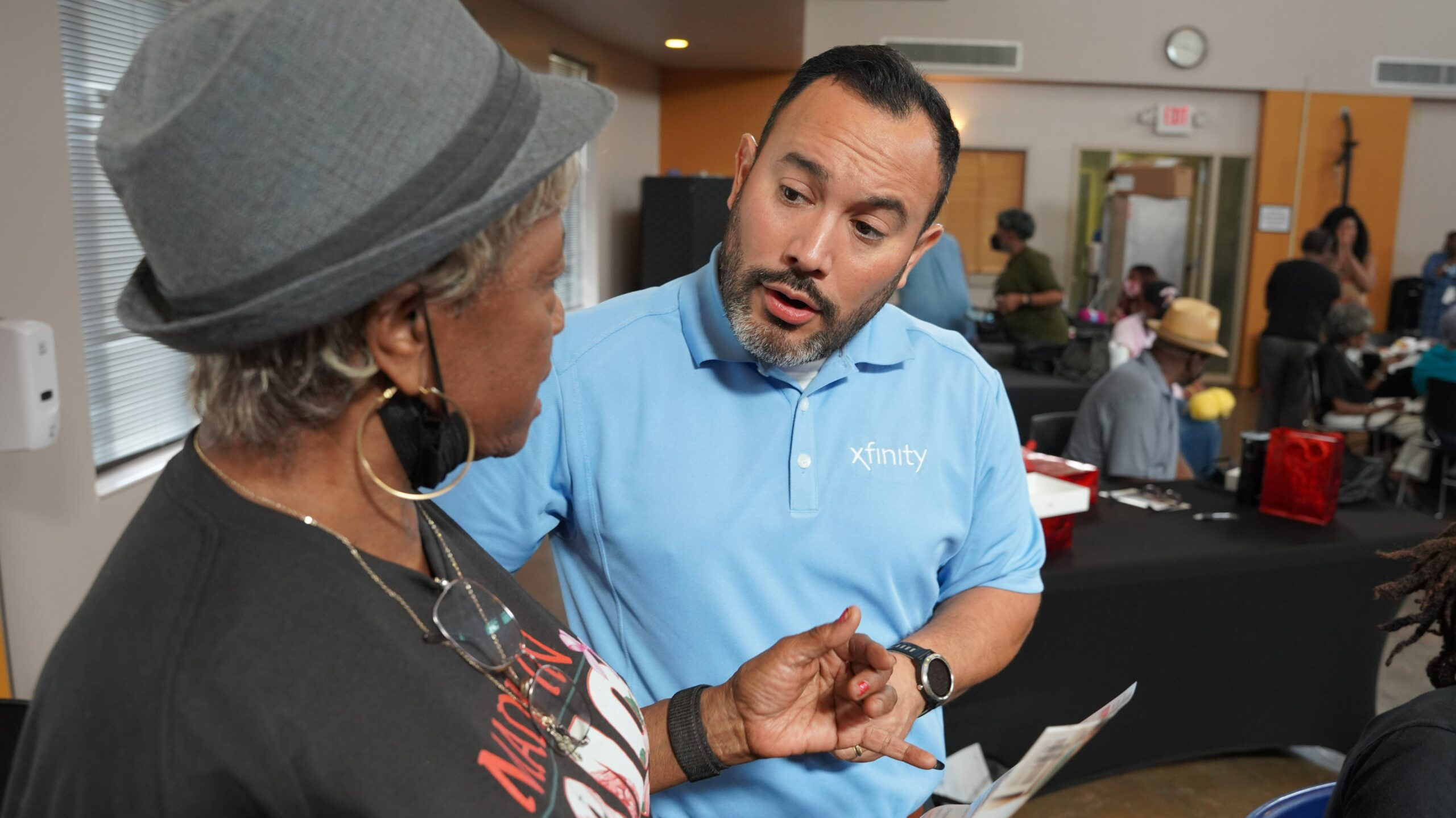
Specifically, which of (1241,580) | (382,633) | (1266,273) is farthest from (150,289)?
(1266,273)

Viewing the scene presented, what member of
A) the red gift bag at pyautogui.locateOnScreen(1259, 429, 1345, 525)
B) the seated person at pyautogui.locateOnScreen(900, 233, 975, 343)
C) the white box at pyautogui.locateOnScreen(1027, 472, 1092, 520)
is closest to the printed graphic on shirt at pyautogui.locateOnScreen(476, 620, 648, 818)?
the white box at pyautogui.locateOnScreen(1027, 472, 1092, 520)

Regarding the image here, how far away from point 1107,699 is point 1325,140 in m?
9.20

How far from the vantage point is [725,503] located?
1.21 meters

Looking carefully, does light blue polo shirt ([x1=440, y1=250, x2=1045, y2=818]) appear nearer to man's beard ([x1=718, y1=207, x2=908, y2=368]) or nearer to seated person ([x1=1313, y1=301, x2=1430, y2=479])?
man's beard ([x1=718, y1=207, x2=908, y2=368])

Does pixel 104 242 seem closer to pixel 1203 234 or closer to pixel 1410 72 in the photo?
pixel 1203 234

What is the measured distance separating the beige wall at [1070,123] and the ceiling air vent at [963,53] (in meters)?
0.21

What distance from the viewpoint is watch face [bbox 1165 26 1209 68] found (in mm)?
9547

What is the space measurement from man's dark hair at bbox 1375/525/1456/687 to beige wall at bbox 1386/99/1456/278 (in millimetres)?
10369

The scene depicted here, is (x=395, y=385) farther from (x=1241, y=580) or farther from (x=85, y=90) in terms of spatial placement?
(x=85, y=90)

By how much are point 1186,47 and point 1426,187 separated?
2.91 metres

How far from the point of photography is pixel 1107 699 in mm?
2650

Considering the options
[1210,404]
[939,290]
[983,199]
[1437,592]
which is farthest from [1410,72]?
[1437,592]

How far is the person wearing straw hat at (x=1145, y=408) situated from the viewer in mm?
3436

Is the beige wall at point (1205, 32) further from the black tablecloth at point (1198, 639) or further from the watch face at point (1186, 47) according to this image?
the black tablecloth at point (1198, 639)
